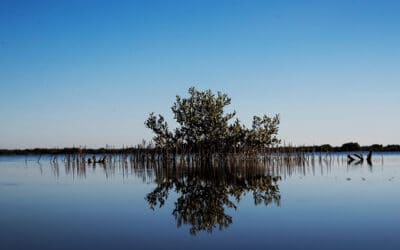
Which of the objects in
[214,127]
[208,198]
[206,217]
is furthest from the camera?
[214,127]

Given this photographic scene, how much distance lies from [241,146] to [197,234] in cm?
2896

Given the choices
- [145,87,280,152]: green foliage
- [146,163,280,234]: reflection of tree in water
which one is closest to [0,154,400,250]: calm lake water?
[146,163,280,234]: reflection of tree in water

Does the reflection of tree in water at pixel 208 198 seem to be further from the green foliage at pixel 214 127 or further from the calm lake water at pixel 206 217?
the green foliage at pixel 214 127

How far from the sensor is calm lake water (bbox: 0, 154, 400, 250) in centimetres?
855

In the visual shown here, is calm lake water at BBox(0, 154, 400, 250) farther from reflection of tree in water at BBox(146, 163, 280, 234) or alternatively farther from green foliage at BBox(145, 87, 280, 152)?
green foliage at BBox(145, 87, 280, 152)

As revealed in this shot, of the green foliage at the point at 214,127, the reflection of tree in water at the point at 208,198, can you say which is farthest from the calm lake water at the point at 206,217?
the green foliage at the point at 214,127

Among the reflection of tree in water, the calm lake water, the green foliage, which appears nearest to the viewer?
the calm lake water

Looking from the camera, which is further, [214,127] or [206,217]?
[214,127]

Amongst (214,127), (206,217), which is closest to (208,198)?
(206,217)

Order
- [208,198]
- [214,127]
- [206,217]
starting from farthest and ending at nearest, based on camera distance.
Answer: [214,127]
[208,198]
[206,217]

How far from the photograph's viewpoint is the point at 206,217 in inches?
435

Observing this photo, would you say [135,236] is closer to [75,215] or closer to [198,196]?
[75,215]

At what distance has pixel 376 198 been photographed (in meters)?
14.7

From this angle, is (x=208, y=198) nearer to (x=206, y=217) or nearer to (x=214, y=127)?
(x=206, y=217)
